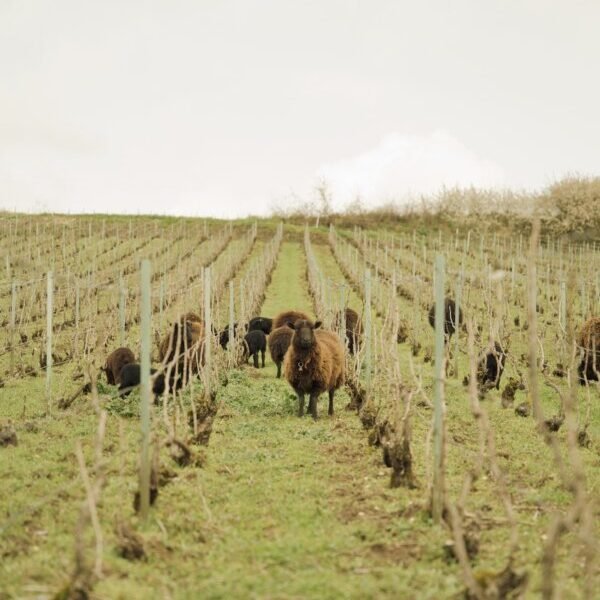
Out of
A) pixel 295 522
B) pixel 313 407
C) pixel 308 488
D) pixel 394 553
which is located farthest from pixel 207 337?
pixel 394 553

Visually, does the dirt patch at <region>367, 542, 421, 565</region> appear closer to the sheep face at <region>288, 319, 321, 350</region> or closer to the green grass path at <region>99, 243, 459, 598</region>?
the green grass path at <region>99, 243, 459, 598</region>

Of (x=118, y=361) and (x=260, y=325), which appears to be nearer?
(x=118, y=361)

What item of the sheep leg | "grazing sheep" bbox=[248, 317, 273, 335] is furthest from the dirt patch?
"grazing sheep" bbox=[248, 317, 273, 335]

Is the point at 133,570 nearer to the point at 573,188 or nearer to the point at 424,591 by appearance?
the point at 424,591

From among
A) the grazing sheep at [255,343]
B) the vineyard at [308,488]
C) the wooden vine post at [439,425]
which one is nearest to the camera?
the vineyard at [308,488]

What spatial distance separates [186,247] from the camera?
40.9m

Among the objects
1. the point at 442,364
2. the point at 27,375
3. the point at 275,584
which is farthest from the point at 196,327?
the point at 275,584

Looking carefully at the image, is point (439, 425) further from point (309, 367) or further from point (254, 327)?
point (254, 327)

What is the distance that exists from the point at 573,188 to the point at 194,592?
58918 millimetres

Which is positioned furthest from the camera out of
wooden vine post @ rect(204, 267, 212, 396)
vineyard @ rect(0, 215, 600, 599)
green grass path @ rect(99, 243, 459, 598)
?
wooden vine post @ rect(204, 267, 212, 396)

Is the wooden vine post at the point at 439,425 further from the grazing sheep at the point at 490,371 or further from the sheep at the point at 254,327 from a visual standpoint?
the sheep at the point at 254,327

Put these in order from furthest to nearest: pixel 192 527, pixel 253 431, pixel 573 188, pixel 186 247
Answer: pixel 573 188 < pixel 186 247 < pixel 253 431 < pixel 192 527

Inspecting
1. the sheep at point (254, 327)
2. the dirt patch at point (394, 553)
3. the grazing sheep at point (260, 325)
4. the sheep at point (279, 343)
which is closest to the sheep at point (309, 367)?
the sheep at point (279, 343)

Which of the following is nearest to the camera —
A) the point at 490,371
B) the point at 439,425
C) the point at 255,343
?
the point at 439,425
